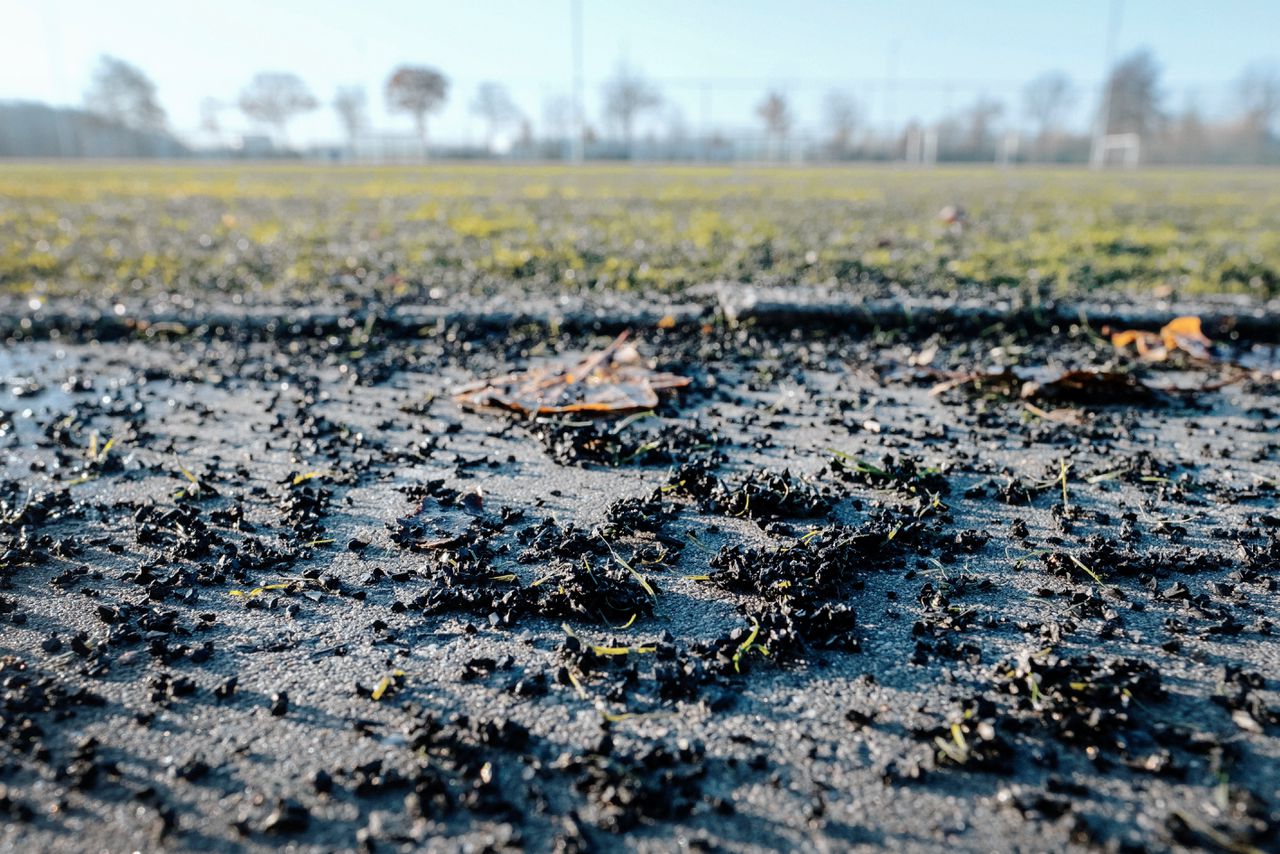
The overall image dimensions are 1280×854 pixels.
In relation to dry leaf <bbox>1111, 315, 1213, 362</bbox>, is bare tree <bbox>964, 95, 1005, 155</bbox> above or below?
above

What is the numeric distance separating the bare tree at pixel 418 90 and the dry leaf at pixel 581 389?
55635 mm

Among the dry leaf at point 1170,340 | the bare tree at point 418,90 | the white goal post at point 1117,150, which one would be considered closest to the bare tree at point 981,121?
the white goal post at point 1117,150

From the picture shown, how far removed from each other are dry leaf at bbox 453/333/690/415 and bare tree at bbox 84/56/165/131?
67960mm

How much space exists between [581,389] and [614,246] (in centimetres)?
376

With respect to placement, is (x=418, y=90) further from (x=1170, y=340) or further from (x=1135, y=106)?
(x=1170, y=340)

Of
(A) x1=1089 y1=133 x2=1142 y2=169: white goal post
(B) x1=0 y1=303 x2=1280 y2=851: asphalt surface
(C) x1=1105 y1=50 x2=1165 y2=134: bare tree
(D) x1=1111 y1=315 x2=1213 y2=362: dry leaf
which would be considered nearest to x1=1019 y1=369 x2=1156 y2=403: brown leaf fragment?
(B) x1=0 y1=303 x2=1280 y2=851: asphalt surface

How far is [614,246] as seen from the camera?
6844mm

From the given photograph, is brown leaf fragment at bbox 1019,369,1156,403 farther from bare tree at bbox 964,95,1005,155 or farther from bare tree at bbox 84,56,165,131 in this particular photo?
bare tree at bbox 84,56,165,131

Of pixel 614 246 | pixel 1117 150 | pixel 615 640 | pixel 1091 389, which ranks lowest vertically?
pixel 615 640

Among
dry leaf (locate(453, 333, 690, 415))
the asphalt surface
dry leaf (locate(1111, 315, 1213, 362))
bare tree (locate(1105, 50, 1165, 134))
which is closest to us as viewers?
the asphalt surface

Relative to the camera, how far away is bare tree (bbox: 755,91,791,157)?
155 ft

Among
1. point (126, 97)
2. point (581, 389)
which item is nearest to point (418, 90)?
point (126, 97)

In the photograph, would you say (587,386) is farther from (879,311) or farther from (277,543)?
(879,311)

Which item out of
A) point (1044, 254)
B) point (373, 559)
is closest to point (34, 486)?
point (373, 559)
